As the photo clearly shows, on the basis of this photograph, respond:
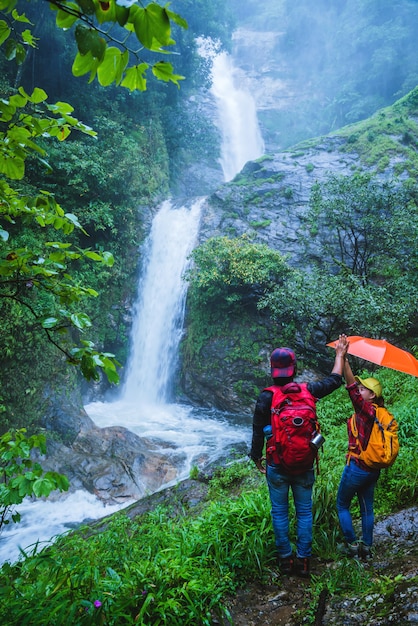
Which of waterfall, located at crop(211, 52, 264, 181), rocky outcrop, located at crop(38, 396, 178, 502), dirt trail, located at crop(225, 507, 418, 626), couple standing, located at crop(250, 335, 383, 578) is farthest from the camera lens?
waterfall, located at crop(211, 52, 264, 181)

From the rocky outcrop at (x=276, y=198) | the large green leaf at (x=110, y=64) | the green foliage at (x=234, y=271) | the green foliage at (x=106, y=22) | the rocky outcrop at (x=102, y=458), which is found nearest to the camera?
the green foliage at (x=106, y=22)

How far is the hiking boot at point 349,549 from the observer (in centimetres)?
274

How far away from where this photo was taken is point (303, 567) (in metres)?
2.62

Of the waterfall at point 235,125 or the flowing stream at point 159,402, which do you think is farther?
the waterfall at point 235,125

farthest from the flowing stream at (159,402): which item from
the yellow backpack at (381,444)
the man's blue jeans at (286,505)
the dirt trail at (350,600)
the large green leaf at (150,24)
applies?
the large green leaf at (150,24)

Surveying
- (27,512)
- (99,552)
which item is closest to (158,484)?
(27,512)

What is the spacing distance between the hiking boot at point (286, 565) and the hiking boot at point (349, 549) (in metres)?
0.47

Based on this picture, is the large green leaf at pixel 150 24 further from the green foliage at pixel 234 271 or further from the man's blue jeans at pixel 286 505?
the green foliage at pixel 234 271

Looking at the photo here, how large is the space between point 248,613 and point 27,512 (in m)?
5.08

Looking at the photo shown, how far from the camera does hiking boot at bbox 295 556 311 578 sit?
2.60 metres

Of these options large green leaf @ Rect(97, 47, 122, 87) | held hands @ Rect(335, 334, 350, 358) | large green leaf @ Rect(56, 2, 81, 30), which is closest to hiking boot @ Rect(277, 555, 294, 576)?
held hands @ Rect(335, 334, 350, 358)

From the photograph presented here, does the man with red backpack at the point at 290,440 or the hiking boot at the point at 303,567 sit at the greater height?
the man with red backpack at the point at 290,440

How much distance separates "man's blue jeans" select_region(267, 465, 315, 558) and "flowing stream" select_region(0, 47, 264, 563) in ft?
14.2

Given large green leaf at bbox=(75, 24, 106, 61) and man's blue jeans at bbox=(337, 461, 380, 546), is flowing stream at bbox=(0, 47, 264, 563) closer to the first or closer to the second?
man's blue jeans at bbox=(337, 461, 380, 546)
